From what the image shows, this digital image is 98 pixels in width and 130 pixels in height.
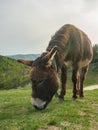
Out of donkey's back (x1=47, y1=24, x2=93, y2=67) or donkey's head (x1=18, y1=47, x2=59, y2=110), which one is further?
donkey's back (x1=47, y1=24, x2=93, y2=67)

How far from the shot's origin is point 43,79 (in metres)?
10.3

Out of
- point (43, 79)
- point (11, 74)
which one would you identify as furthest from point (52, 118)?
point (11, 74)

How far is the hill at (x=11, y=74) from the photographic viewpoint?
39.0 m

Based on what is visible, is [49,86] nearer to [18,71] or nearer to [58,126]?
[58,126]

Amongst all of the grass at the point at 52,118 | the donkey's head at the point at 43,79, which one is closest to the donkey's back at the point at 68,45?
the donkey's head at the point at 43,79

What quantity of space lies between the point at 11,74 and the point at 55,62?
29.5m

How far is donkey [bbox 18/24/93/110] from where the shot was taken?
1027 centimetres

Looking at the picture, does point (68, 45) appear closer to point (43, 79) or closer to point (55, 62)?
point (55, 62)

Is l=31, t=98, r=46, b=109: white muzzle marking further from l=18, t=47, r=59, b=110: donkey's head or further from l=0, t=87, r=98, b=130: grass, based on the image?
l=0, t=87, r=98, b=130: grass

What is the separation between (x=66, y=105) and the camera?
12.4 metres

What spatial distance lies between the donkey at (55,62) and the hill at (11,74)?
23.4 metres

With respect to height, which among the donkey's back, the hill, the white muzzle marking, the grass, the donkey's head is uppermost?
the donkey's back

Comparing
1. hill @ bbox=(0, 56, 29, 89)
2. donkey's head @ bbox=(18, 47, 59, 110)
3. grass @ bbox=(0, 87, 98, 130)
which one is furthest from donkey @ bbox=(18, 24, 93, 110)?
hill @ bbox=(0, 56, 29, 89)

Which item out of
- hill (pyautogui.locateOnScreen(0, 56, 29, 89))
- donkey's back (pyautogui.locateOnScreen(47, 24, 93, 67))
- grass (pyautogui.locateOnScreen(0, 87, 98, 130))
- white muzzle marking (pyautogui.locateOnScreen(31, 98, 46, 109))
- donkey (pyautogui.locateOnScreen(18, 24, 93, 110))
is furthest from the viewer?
hill (pyautogui.locateOnScreen(0, 56, 29, 89))
